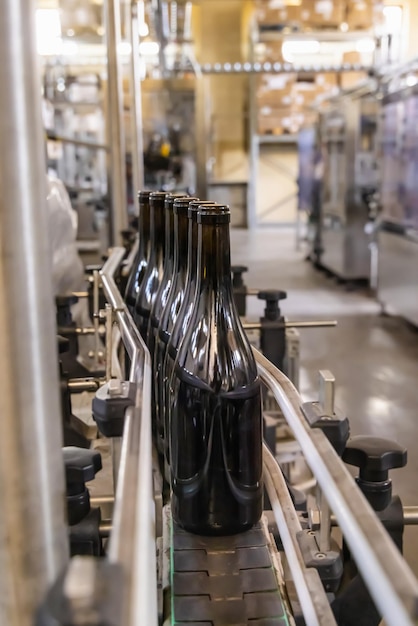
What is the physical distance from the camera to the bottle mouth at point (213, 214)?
61cm

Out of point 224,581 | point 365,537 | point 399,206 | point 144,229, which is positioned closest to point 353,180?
point 399,206

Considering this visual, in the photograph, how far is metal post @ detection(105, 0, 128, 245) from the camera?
5.96 feet

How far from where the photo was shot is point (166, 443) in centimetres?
73

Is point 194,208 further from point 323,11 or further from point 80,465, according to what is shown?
point 323,11

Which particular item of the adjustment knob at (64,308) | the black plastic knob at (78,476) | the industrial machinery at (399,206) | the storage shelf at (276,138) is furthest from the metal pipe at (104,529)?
the storage shelf at (276,138)

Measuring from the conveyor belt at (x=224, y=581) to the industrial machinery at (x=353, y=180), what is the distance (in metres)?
4.68

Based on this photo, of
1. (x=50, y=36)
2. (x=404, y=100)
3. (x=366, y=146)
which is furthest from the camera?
(x=50, y=36)

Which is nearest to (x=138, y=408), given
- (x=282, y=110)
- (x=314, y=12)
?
(x=314, y=12)

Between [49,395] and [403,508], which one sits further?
[403,508]

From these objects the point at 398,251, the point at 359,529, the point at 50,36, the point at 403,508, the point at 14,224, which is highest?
the point at 50,36

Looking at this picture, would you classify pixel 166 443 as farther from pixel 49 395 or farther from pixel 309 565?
pixel 49 395

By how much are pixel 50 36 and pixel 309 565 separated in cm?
706

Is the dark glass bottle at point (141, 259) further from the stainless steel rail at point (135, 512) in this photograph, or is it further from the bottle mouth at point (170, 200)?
the stainless steel rail at point (135, 512)

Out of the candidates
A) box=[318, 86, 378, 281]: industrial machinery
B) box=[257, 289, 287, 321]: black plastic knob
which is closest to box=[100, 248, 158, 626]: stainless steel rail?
box=[257, 289, 287, 321]: black plastic knob
